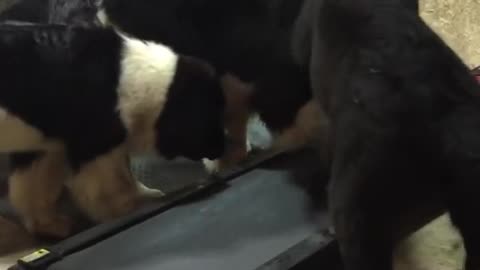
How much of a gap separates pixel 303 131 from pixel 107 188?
66 cm

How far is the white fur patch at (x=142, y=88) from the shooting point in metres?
2.15

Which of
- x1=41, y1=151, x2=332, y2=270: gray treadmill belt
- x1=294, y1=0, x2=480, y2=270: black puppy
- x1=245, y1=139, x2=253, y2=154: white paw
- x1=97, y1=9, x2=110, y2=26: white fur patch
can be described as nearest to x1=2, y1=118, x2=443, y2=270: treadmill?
x1=41, y1=151, x2=332, y2=270: gray treadmill belt

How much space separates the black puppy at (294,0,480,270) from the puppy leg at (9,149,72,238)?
903 millimetres

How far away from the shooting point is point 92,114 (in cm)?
211

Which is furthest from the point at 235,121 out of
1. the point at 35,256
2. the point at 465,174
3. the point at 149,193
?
the point at 465,174

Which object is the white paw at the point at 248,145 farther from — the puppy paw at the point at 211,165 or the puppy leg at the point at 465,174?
the puppy leg at the point at 465,174

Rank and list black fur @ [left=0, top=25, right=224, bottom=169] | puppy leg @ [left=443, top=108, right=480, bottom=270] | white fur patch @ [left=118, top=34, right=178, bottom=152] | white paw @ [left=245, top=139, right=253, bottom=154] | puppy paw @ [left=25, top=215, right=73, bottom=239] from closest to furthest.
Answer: puppy leg @ [left=443, top=108, right=480, bottom=270], black fur @ [left=0, top=25, right=224, bottom=169], white fur patch @ [left=118, top=34, right=178, bottom=152], puppy paw @ [left=25, top=215, right=73, bottom=239], white paw @ [left=245, top=139, right=253, bottom=154]

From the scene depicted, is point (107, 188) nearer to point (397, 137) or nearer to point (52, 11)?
point (52, 11)

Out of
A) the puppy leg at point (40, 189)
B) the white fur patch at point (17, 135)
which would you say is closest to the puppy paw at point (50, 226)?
the puppy leg at point (40, 189)

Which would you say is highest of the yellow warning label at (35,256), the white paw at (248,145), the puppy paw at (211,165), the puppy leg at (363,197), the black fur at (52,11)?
the black fur at (52,11)

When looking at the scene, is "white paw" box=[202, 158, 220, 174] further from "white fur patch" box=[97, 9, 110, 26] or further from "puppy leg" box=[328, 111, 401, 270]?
"puppy leg" box=[328, 111, 401, 270]

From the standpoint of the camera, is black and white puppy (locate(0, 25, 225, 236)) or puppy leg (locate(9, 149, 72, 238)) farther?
puppy leg (locate(9, 149, 72, 238))

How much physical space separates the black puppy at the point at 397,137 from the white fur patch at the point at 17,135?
2.80 ft

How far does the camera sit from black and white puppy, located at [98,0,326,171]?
2.44 metres
